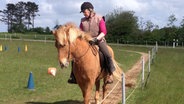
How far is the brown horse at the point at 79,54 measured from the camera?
678cm

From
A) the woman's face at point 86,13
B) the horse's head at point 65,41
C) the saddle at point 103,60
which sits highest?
the woman's face at point 86,13

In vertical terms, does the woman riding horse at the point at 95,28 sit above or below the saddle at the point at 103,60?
above

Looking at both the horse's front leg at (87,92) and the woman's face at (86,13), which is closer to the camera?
the horse's front leg at (87,92)

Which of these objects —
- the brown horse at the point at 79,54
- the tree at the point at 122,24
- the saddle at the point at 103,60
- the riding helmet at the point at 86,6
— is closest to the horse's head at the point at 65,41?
the brown horse at the point at 79,54

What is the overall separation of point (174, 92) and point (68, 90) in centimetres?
383

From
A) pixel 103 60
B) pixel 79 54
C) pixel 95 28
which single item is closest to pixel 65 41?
pixel 79 54

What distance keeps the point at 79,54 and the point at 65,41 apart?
671mm

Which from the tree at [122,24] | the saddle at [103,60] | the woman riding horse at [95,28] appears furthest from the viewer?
the tree at [122,24]

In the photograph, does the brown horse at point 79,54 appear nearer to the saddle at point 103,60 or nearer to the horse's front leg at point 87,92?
the horse's front leg at point 87,92

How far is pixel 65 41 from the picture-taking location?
680cm

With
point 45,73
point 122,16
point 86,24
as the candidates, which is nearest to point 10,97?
point 86,24

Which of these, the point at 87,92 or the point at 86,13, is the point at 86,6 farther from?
the point at 87,92

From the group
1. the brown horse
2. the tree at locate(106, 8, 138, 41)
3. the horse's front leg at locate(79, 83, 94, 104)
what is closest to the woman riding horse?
the brown horse

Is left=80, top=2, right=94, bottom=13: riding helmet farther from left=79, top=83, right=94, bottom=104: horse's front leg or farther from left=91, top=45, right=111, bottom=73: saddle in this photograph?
left=79, top=83, right=94, bottom=104: horse's front leg
